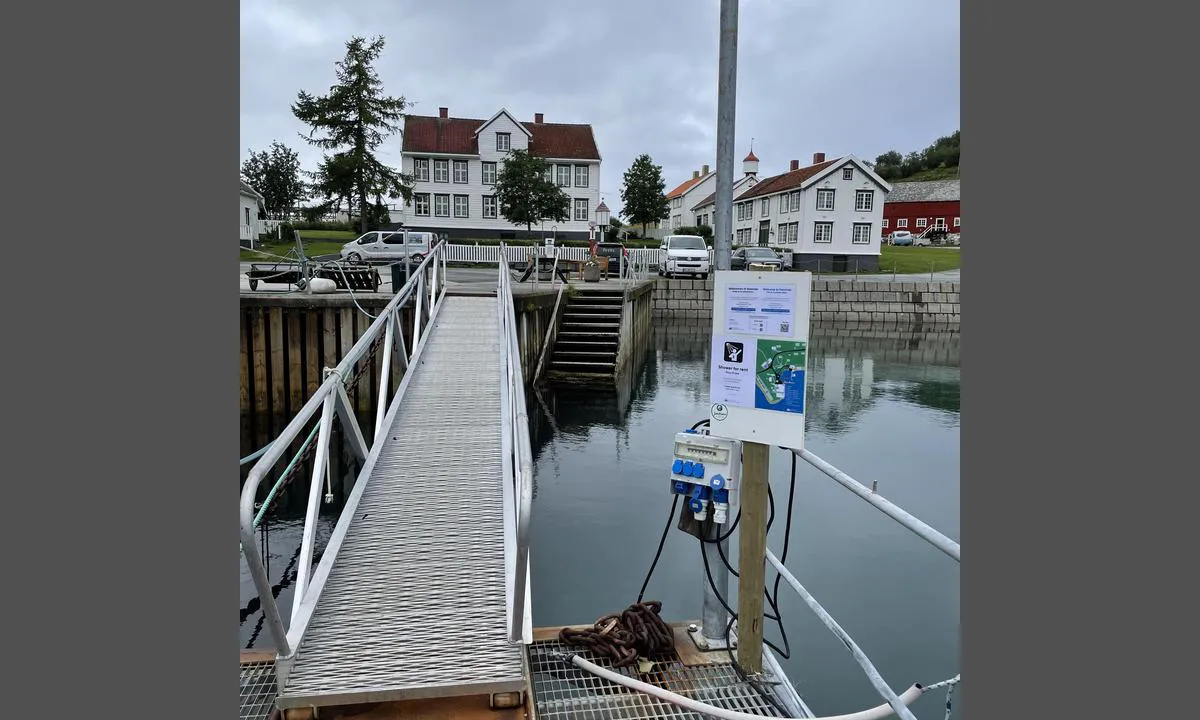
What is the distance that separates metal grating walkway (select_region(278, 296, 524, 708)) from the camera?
3695 millimetres

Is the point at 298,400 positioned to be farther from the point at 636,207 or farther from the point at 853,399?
the point at 636,207

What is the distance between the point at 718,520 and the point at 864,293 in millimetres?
35471

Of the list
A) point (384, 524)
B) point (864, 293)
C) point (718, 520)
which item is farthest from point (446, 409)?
point (864, 293)

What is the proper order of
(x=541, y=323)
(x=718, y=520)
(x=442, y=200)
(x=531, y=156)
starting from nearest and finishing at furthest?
(x=718, y=520), (x=541, y=323), (x=531, y=156), (x=442, y=200)

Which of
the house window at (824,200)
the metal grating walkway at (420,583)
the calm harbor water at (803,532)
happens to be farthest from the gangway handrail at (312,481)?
the house window at (824,200)

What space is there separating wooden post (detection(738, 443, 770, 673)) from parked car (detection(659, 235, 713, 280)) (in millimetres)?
31458

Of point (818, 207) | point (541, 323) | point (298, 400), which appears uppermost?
point (818, 207)

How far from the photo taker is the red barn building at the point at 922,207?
7588 cm

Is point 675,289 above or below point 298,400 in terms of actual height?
above

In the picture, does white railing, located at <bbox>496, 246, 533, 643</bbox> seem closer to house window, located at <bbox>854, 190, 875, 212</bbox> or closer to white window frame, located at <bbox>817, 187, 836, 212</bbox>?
white window frame, located at <bbox>817, 187, 836, 212</bbox>

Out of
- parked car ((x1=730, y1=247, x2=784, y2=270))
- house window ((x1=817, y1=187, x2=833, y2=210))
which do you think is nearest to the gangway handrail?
parked car ((x1=730, y1=247, x2=784, y2=270))

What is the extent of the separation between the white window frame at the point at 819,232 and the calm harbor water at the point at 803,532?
3181 centimetres

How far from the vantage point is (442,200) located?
166 feet

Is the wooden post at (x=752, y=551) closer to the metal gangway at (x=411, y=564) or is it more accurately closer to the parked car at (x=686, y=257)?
the metal gangway at (x=411, y=564)
